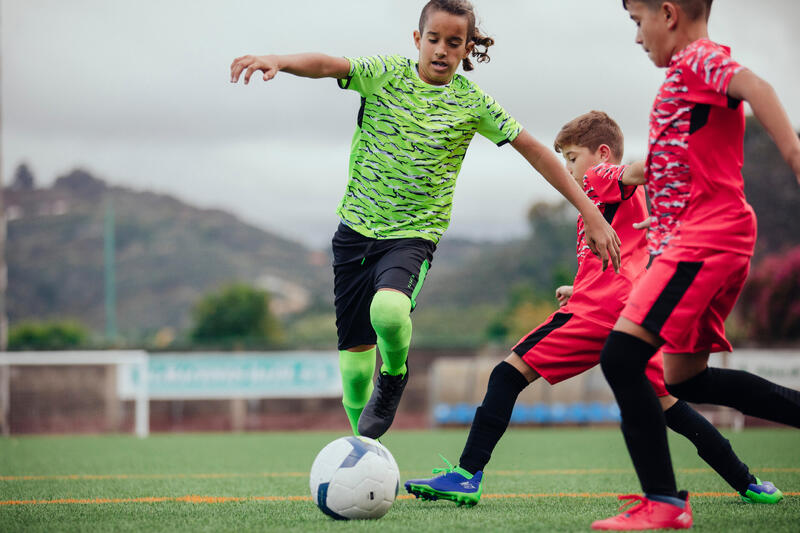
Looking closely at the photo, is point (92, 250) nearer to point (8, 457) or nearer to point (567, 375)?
point (8, 457)

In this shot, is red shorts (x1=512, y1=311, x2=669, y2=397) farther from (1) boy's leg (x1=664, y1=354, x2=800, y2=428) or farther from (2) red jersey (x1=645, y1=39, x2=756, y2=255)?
(2) red jersey (x1=645, y1=39, x2=756, y2=255)

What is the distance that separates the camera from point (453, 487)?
4172 millimetres

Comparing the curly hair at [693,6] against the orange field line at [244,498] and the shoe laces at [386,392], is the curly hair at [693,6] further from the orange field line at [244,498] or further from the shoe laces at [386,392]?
the orange field line at [244,498]

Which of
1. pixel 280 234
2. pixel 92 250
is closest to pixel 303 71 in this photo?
pixel 92 250

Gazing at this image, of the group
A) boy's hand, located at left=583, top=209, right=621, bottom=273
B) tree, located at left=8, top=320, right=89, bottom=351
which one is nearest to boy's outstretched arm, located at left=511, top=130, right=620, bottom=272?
boy's hand, located at left=583, top=209, right=621, bottom=273

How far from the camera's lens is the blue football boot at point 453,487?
4168mm

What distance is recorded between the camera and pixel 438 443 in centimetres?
1187

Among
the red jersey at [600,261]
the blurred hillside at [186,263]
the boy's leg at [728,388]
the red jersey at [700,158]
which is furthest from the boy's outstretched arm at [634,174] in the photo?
the blurred hillside at [186,263]

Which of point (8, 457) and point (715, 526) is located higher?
point (715, 526)

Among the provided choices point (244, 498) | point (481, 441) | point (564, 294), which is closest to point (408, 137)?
point (564, 294)

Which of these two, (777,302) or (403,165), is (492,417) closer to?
(403,165)

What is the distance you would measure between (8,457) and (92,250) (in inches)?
2861

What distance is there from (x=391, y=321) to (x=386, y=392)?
1.92 ft

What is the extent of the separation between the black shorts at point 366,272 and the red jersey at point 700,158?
141 centimetres
